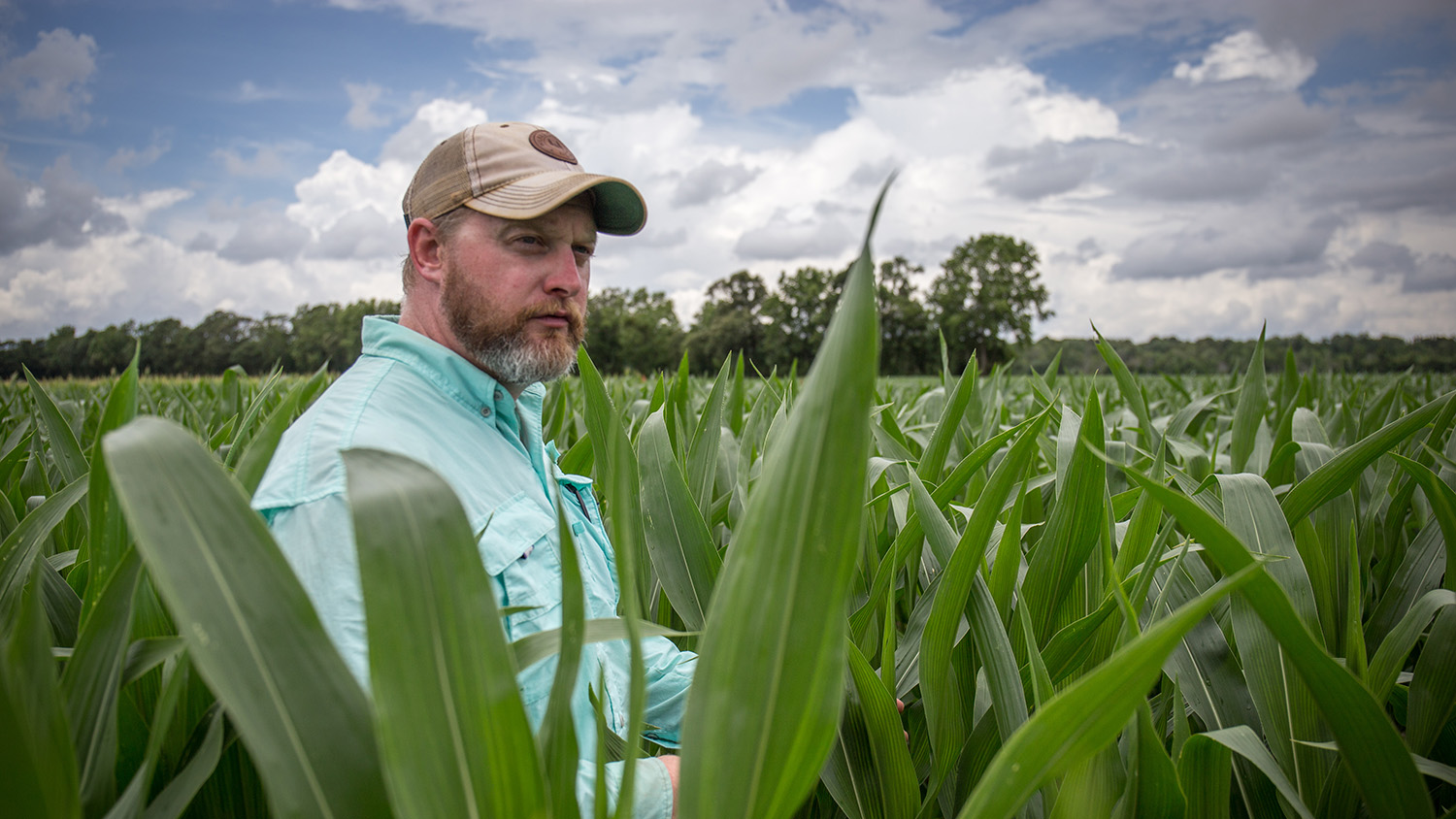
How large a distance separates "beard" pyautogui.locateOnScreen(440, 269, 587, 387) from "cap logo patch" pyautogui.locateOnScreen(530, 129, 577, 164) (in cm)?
28

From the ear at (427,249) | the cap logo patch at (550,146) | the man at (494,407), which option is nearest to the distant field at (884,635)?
the man at (494,407)

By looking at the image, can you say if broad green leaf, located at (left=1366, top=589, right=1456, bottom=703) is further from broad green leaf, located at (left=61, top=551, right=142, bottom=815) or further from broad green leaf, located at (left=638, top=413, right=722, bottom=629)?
broad green leaf, located at (left=61, top=551, right=142, bottom=815)

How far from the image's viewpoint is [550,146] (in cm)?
131

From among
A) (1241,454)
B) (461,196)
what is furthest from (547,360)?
(1241,454)

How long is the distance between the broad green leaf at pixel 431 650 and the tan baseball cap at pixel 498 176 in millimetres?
872

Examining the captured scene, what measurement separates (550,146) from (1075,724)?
124 cm

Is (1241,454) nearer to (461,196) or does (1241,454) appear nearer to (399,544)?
(461,196)

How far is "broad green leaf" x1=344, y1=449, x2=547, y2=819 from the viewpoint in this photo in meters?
0.34

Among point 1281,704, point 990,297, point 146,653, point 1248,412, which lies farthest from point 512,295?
point 990,297

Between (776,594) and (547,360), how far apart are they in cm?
93

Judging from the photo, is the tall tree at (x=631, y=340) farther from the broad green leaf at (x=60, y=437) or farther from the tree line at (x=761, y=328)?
the broad green leaf at (x=60, y=437)

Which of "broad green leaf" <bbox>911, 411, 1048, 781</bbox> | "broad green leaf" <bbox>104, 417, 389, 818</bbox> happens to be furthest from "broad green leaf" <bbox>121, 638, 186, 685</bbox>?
"broad green leaf" <bbox>911, 411, 1048, 781</bbox>

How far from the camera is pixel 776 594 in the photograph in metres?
0.36

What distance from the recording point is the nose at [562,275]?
123 cm
